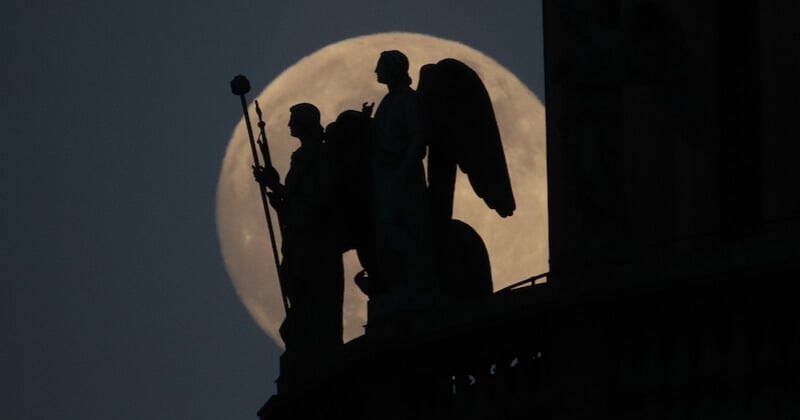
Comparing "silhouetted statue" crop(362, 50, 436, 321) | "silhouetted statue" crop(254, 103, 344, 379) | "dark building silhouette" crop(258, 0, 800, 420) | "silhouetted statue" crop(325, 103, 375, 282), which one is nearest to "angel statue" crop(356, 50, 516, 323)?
"silhouetted statue" crop(362, 50, 436, 321)

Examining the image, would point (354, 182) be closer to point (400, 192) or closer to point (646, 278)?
point (400, 192)

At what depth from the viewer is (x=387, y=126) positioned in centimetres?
4028

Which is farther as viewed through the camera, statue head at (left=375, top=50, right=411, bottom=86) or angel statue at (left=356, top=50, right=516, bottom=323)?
statue head at (left=375, top=50, right=411, bottom=86)

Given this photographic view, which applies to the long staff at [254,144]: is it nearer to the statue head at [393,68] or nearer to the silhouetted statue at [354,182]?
the silhouetted statue at [354,182]

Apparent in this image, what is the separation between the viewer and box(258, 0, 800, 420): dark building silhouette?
3506 centimetres

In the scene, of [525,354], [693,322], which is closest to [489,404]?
[525,354]

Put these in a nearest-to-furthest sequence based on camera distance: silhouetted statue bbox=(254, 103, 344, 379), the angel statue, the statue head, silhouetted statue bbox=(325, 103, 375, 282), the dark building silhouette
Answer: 1. the dark building silhouette
2. the angel statue
3. the statue head
4. silhouetted statue bbox=(325, 103, 375, 282)
5. silhouetted statue bbox=(254, 103, 344, 379)

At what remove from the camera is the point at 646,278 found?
35.8 metres

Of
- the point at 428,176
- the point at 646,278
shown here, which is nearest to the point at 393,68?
the point at 428,176

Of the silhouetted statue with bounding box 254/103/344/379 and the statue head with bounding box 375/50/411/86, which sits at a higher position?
the statue head with bounding box 375/50/411/86

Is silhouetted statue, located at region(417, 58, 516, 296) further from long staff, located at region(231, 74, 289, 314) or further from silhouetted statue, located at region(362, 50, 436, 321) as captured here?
long staff, located at region(231, 74, 289, 314)

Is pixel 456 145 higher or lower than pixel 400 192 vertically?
higher

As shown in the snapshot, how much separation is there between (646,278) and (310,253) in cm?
738

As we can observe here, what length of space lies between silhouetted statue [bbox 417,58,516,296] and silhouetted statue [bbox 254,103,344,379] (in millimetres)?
1581
